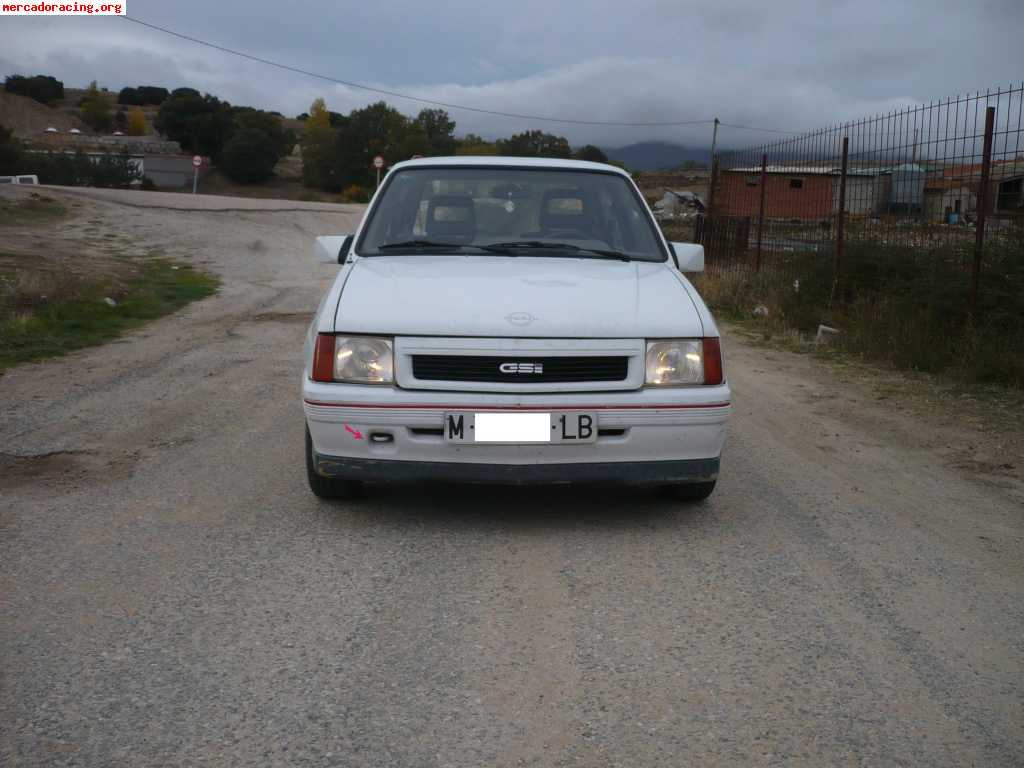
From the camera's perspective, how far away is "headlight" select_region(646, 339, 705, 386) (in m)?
4.30

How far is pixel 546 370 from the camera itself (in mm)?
4180

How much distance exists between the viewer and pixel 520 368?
4.15 metres

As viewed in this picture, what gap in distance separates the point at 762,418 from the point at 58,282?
8.95 meters

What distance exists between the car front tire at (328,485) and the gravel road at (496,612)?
0.08 meters

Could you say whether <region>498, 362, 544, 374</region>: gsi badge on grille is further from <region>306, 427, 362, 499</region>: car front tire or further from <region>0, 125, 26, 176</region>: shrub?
<region>0, 125, 26, 176</region>: shrub

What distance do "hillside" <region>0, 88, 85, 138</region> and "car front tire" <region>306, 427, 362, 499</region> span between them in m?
108

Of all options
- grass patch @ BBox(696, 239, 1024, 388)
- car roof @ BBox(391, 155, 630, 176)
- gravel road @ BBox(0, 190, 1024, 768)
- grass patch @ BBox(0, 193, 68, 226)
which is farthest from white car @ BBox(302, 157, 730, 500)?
grass patch @ BBox(0, 193, 68, 226)

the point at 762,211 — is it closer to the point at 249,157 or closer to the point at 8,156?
the point at 8,156

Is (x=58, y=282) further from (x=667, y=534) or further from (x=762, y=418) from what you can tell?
(x=667, y=534)

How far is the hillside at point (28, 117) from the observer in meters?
103

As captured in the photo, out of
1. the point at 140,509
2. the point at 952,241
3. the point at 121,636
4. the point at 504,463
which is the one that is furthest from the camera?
the point at 952,241

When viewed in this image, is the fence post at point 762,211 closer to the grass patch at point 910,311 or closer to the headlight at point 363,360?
the grass patch at point 910,311

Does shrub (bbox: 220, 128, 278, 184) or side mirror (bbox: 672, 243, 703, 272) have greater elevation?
shrub (bbox: 220, 128, 278, 184)

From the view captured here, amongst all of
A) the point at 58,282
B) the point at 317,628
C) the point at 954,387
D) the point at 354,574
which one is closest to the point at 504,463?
the point at 354,574
